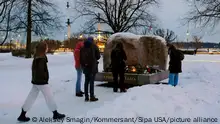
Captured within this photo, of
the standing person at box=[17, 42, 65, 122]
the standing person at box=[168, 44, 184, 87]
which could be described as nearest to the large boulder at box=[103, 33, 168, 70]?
the standing person at box=[168, 44, 184, 87]

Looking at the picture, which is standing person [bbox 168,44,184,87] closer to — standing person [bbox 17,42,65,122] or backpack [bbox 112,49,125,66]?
backpack [bbox 112,49,125,66]

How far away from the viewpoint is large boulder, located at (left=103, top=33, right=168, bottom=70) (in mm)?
12266

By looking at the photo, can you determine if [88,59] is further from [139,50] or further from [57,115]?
[139,50]

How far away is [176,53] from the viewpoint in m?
10.7

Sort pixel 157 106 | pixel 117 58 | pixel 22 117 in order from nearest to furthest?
pixel 22 117 → pixel 157 106 → pixel 117 58

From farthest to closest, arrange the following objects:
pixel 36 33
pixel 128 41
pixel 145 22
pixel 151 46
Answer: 1. pixel 145 22
2. pixel 36 33
3. pixel 151 46
4. pixel 128 41

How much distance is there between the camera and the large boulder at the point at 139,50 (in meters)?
12.3

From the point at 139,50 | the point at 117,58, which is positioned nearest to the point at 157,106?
the point at 117,58

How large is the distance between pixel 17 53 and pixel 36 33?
8509mm

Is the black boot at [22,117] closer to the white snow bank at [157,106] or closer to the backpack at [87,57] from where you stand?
the white snow bank at [157,106]

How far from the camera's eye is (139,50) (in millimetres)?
12633

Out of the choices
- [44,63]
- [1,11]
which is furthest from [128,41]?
[1,11]

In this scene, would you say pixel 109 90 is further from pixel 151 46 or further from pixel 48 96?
pixel 151 46
